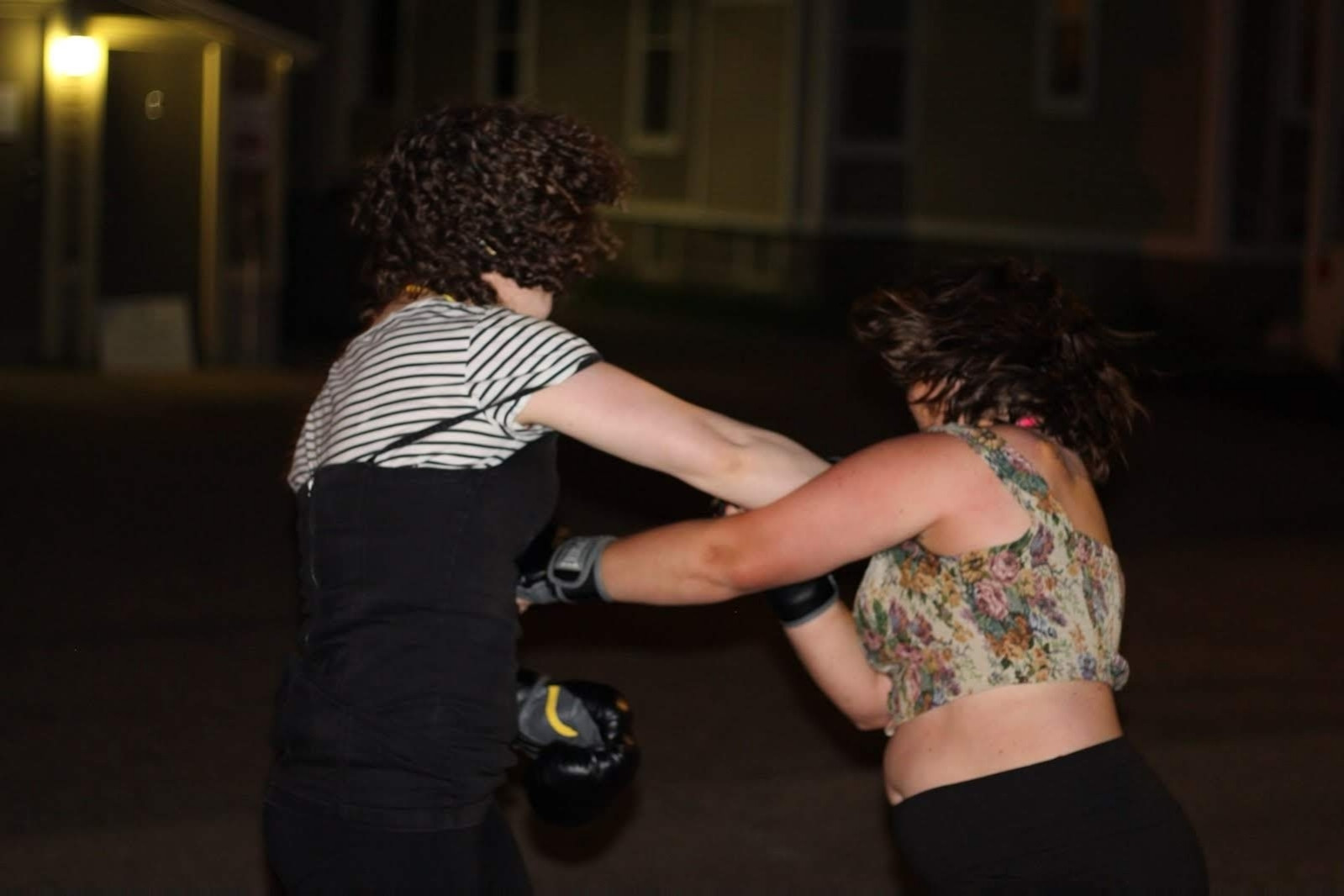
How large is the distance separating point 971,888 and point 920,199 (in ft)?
78.3

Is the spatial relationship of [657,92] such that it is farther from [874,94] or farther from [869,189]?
[869,189]

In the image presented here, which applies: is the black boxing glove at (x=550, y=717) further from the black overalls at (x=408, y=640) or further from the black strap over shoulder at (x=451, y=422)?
the black strap over shoulder at (x=451, y=422)

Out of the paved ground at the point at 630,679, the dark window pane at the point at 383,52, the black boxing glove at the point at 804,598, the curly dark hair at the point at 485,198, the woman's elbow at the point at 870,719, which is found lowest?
the paved ground at the point at 630,679

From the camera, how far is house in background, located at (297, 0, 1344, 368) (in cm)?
2222

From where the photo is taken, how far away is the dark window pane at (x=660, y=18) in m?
29.1

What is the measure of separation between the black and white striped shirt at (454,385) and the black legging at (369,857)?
1.61 ft

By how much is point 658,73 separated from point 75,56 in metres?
13.7

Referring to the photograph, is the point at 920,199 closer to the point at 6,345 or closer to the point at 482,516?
the point at 6,345

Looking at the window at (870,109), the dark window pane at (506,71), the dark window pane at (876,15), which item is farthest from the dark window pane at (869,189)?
the dark window pane at (506,71)

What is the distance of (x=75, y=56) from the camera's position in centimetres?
1664

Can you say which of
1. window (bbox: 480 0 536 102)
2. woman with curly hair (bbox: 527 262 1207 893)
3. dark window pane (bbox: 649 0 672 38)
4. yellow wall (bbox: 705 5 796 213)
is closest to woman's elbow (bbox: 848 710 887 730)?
woman with curly hair (bbox: 527 262 1207 893)

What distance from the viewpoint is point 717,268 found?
2800cm

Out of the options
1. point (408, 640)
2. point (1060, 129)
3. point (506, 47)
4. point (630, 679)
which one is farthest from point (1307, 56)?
point (408, 640)

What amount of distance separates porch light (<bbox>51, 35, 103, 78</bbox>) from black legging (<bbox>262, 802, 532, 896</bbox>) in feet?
48.7
